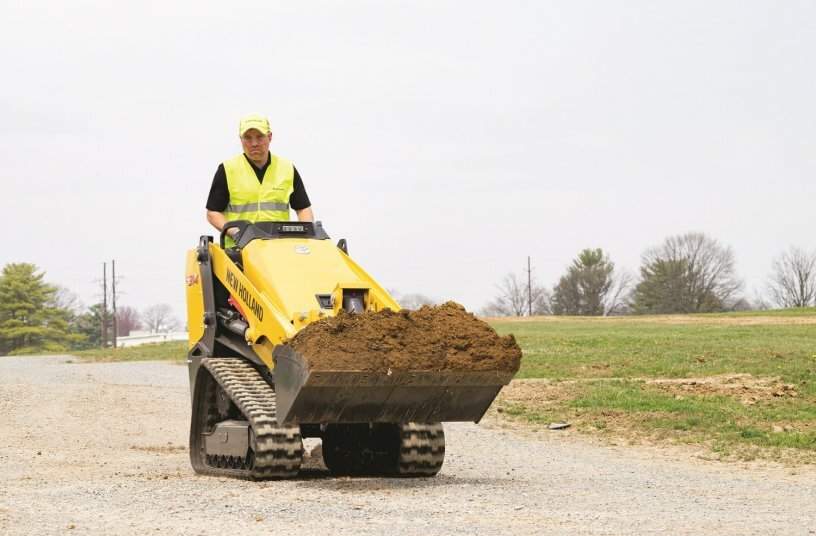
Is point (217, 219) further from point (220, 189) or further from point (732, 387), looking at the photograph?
point (732, 387)

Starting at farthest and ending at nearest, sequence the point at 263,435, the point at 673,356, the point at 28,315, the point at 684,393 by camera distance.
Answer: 1. the point at 28,315
2. the point at 673,356
3. the point at 684,393
4. the point at 263,435

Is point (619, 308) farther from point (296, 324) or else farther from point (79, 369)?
point (296, 324)

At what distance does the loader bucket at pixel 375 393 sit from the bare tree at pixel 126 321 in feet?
497

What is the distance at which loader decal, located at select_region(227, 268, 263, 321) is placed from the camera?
10.4m

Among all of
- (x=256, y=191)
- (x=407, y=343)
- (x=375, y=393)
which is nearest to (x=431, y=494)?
(x=375, y=393)

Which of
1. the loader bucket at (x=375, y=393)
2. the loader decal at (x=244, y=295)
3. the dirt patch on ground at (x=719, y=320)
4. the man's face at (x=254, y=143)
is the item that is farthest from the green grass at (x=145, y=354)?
the loader bucket at (x=375, y=393)

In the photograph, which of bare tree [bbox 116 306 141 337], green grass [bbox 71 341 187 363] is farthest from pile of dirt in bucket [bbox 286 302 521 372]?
bare tree [bbox 116 306 141 337]

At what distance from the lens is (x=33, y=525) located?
787 centimetres

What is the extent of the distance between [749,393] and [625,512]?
1231 centimetres

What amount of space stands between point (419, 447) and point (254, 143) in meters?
3.44

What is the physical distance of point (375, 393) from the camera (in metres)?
9.46

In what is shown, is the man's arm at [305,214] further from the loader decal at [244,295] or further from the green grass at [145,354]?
the green grass at [145,354]

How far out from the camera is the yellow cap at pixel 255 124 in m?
11.3

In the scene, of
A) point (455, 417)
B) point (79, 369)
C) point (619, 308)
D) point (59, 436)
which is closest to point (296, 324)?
point (455, 417)
